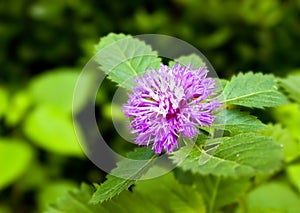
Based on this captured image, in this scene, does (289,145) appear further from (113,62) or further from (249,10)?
(249,10)

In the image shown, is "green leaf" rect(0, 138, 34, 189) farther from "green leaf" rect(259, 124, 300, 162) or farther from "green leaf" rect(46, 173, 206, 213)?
"green leaf" rect(259, 124, 300, 162)

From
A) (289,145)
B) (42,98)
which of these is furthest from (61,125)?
(289,145)

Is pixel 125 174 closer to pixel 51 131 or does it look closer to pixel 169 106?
pixel 169 106

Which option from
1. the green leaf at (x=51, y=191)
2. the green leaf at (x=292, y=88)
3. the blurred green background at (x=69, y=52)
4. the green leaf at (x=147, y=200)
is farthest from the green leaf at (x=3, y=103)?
the green leaf at (x=292, y=88)

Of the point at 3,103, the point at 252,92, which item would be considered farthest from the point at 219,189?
the point at 3,103

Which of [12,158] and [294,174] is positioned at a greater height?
[294,174]

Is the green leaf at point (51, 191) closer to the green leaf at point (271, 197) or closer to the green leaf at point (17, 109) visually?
the green leaf at point (17, 109)
